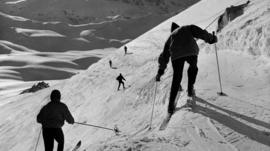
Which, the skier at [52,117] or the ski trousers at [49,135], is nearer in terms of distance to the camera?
the skier at [52,117]

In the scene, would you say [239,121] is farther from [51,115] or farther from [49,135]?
[49,135]

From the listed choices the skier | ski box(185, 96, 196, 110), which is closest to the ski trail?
ski box(185, 96, 196, 110)

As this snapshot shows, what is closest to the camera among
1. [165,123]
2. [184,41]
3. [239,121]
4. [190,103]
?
[239,121]

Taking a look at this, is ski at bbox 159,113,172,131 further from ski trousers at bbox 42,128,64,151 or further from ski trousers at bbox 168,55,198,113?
ski trousers at bbox 42,128,64,151

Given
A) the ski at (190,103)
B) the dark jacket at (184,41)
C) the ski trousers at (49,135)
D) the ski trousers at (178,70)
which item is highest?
the dark jacket at (184,41)

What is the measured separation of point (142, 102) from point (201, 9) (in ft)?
77.2

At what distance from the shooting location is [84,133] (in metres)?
13.8

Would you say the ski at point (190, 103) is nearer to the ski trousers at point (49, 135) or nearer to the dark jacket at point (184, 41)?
the dark jacket at point (184, 41)

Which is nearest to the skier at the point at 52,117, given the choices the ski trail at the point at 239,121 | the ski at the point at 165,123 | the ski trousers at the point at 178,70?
the ski at the point at 165,123

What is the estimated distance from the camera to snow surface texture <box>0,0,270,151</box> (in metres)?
6.08

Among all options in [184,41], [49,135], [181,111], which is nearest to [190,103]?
[181,111]

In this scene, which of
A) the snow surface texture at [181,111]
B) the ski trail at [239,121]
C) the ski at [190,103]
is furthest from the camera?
the ski at [190,103]

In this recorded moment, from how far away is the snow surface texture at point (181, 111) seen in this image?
6.08 metres

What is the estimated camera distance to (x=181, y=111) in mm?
7344
